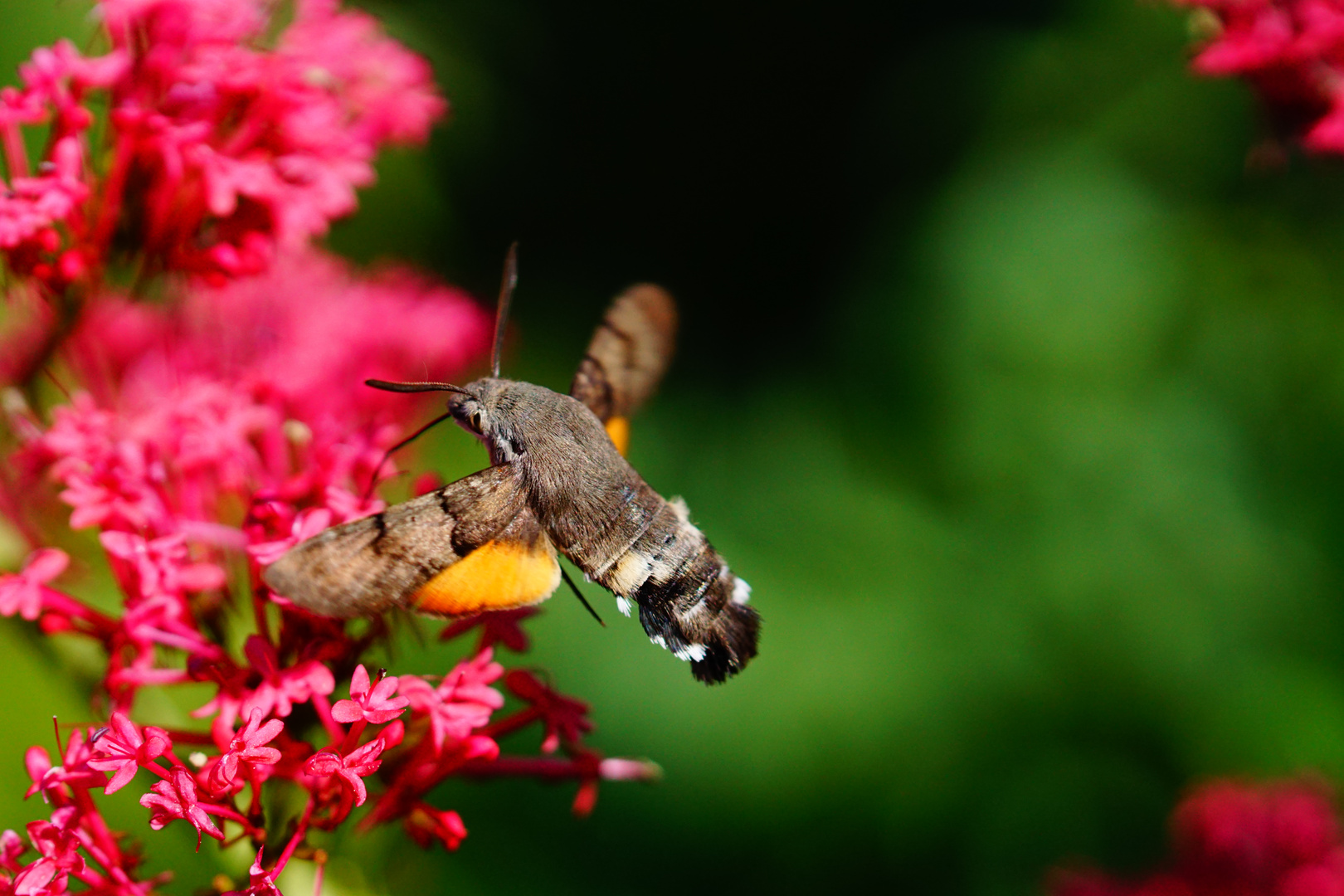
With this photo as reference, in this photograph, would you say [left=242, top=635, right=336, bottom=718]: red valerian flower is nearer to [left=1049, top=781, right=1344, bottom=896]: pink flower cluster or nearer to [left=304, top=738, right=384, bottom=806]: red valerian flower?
[left=304, top=738, right=384, bottom=806]: red valerian flower

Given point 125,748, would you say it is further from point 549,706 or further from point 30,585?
point 549,706

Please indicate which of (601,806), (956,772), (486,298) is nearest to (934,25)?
(486,298)

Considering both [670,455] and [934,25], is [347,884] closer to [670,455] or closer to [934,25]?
[670,455]

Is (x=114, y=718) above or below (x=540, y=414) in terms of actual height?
below

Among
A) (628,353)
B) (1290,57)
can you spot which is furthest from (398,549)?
(1290,57)

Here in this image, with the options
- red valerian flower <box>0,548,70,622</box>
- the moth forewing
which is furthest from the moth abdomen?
red valerian flower <box>0,548,70,622</box>

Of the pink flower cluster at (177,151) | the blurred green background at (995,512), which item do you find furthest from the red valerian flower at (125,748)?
the blurred green background at (995,512)
